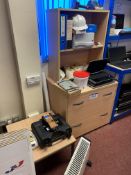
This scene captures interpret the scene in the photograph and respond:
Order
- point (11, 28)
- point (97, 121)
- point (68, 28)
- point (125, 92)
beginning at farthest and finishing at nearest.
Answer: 1. point (125, 92)
2. point (97, 121)
3. point (68, 28)
4. point (11, 28)

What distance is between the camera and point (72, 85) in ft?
5.10

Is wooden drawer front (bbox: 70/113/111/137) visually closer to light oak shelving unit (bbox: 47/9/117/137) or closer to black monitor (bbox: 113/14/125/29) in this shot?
light oak shelving unit (bbox: 47/9/117/137)

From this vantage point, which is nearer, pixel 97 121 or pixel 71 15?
pixel 71 15

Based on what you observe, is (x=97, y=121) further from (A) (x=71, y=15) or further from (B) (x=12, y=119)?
(A) (x=71, y=15)

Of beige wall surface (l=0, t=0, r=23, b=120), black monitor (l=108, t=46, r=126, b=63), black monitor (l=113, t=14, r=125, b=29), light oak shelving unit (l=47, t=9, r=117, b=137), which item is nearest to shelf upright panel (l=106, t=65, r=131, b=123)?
light oak shelving unit (l=47, t=9, r=117, b=137)

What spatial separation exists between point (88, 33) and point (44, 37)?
0.49 metres

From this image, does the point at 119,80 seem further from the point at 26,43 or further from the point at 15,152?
the point at 15,152

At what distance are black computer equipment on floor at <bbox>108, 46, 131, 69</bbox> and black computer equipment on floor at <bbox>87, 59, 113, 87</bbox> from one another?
8.1 inches

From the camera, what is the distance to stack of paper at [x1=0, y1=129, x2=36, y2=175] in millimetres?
742

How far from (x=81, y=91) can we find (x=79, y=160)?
659 millimetres

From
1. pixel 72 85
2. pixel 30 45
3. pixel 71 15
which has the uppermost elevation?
pixel 71 15

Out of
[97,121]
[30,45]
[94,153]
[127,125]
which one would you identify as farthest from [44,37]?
[127,125]

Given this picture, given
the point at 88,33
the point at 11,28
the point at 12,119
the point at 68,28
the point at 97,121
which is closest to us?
the point at 11,28

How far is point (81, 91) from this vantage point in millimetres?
1597
